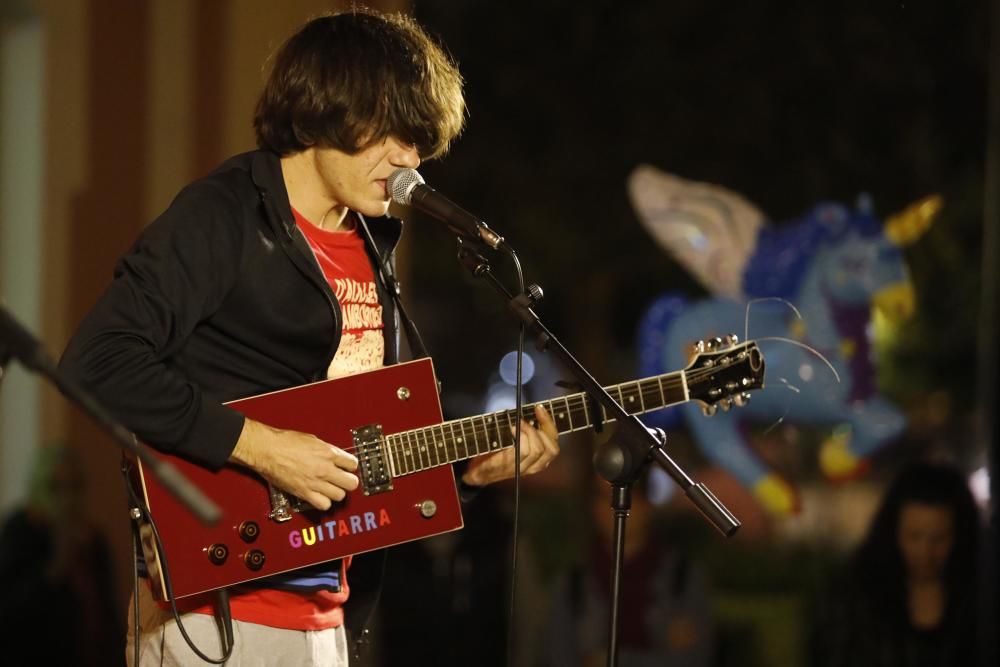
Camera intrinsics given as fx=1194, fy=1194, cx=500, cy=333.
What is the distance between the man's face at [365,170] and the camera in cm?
247

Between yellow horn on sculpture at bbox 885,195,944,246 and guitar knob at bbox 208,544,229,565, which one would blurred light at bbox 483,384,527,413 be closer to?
yellow horn on sculpture at bbox 885,195,944,246

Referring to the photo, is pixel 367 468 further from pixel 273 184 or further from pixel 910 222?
pixel 910 222

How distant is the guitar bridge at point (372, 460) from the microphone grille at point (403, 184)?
47 centimetres

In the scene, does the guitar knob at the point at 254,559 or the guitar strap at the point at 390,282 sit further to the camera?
the guitar strap at the point at 390,282

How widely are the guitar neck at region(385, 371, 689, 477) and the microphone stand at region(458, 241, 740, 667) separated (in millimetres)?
185

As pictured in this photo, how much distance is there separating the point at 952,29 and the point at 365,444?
5.08m

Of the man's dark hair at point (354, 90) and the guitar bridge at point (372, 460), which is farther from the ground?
the man's dark hair at point (354, 90)

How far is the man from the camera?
7.28 feet

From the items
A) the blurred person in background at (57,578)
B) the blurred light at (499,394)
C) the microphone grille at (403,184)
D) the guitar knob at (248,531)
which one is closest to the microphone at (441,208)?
the microphone grille at (403,184)

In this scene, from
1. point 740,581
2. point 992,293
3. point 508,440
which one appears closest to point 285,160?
point 508,440

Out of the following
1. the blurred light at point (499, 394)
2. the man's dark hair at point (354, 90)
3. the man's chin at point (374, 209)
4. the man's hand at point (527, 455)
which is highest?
the blurred light at point (499, 394)

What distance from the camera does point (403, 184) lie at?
2430 millimetres

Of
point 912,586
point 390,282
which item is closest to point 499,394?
point 912,586

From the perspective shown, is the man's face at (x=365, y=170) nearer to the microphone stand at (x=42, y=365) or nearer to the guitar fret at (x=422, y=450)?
the guitar fret at (x=422, y=450)
